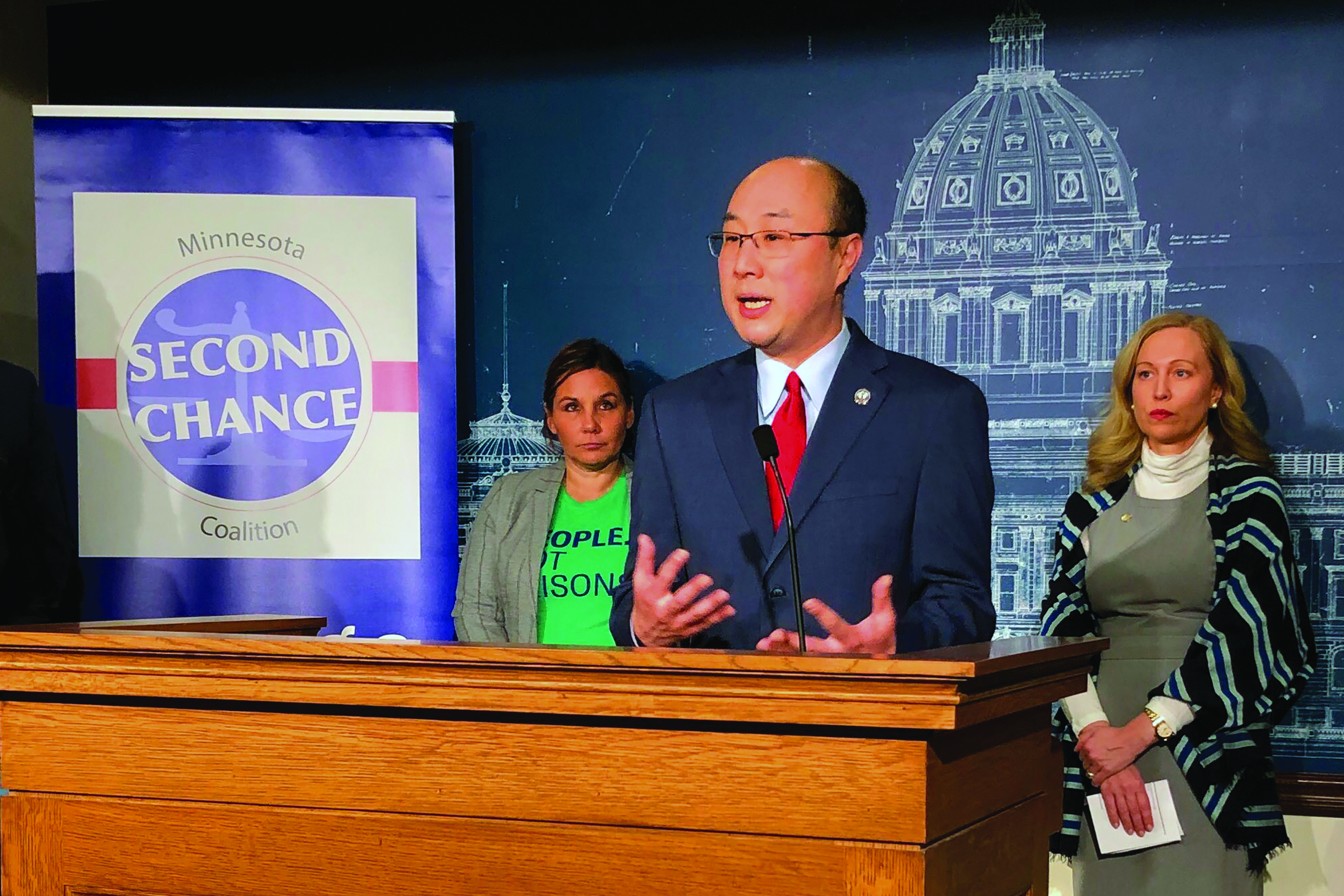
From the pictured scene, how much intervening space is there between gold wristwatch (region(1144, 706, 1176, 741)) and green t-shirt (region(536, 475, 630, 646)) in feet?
4.35

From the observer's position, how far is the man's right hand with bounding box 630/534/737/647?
177 centimetres

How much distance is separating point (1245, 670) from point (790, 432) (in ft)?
5.44

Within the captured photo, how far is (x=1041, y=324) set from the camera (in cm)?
436

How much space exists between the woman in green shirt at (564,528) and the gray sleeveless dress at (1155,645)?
1.23 meters

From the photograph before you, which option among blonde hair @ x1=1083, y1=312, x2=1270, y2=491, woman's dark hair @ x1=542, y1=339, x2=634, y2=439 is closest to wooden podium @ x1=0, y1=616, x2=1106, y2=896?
blonde hair @ x1=1083, y1=312, x2=1270, y2=491

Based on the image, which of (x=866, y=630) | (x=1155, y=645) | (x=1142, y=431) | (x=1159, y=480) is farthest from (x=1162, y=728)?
(x=866, y=630)

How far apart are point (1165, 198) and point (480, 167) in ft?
7.04

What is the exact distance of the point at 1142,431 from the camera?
12.2ft

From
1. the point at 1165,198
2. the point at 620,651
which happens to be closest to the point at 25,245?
the point at 1165,198

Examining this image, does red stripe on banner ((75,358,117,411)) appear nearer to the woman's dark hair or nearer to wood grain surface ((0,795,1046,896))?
the woman's dark hair

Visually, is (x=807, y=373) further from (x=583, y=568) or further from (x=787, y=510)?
(x=583, y=568)

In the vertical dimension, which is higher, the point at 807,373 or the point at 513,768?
the point at 807,373

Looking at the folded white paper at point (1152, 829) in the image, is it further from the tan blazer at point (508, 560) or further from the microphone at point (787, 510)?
the microphone at point (787, 510)

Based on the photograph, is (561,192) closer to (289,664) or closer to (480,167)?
(480,167)
